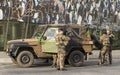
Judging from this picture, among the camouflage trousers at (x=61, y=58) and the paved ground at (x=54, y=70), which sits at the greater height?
the camouflage trousers at (x=61, y=58)

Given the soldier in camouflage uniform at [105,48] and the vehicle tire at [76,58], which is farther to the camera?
the soldier in camouflage uniform at [105,48]

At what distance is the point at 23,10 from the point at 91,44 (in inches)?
441

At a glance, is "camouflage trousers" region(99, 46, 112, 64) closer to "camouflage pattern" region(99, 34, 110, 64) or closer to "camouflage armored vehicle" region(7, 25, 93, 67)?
"camouflage pattern" region(99, 34, 110, 64)

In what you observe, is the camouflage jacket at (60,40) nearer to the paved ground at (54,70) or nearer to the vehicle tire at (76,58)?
the paved ground at (54,70)

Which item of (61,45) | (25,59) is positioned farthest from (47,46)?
(61,45)

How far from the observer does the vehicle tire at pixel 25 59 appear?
1830cm

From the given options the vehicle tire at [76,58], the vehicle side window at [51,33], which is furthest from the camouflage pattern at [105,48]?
the vehicle side window at [51,33]

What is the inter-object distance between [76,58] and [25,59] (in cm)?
220

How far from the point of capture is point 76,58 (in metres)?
18.8

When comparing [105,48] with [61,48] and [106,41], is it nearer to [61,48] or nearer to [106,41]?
[106,41]

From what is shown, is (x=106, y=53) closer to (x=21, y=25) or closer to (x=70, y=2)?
(x=21, y=25)

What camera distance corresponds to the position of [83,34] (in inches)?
745

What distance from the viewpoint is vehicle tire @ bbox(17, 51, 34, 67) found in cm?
1830

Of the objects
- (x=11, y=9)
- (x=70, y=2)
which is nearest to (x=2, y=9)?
(x=11, y=9)
